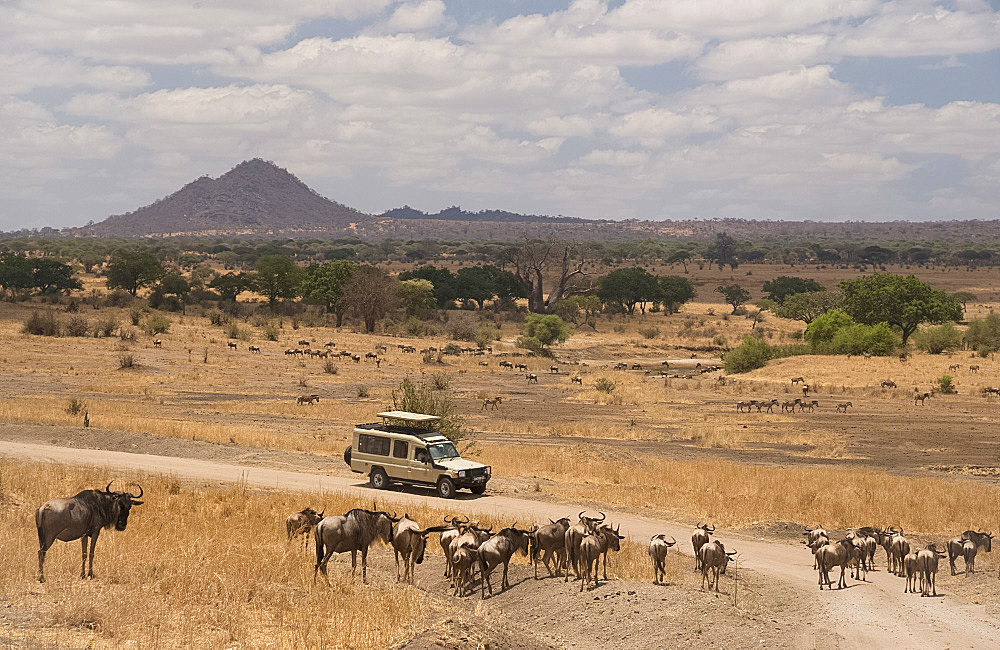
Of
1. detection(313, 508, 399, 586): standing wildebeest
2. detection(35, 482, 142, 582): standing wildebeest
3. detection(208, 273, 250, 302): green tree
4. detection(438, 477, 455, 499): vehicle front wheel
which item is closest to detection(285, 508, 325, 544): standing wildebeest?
detection(313, 508, 399, 586): standing wildebeest

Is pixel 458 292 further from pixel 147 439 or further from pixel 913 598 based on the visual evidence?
pixel 913 598

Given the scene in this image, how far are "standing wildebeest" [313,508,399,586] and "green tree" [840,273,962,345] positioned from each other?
83752mm

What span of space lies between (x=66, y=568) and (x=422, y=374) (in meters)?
56.4

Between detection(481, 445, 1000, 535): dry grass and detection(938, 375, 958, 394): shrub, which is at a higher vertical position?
detection(938, 375, 958, 394): shrub

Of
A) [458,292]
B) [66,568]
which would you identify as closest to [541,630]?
[66,568]

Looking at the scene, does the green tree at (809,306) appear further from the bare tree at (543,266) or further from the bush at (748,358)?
the bush at (748,358)

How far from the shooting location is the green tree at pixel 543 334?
100312 mm

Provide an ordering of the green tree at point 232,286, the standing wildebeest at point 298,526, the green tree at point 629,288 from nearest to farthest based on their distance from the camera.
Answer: the standing wildebeest at point 298,526
the green tree at point 232,286
the green tree at point 629,288

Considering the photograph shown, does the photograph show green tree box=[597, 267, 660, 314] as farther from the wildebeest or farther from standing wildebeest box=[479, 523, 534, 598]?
standing wildebeest box=[479, 523, 534, 598]

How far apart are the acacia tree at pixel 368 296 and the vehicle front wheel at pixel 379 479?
255 feet

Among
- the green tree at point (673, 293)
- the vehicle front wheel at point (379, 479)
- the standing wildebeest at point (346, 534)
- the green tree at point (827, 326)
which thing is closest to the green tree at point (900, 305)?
the green tree at point (827, 326)

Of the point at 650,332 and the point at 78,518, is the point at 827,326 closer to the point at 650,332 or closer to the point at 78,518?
the point at 650,332

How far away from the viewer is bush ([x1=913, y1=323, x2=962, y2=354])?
89.1 meters

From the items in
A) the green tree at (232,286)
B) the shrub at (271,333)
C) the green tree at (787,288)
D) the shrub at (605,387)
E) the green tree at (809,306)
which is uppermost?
the green tree at (787,288)
